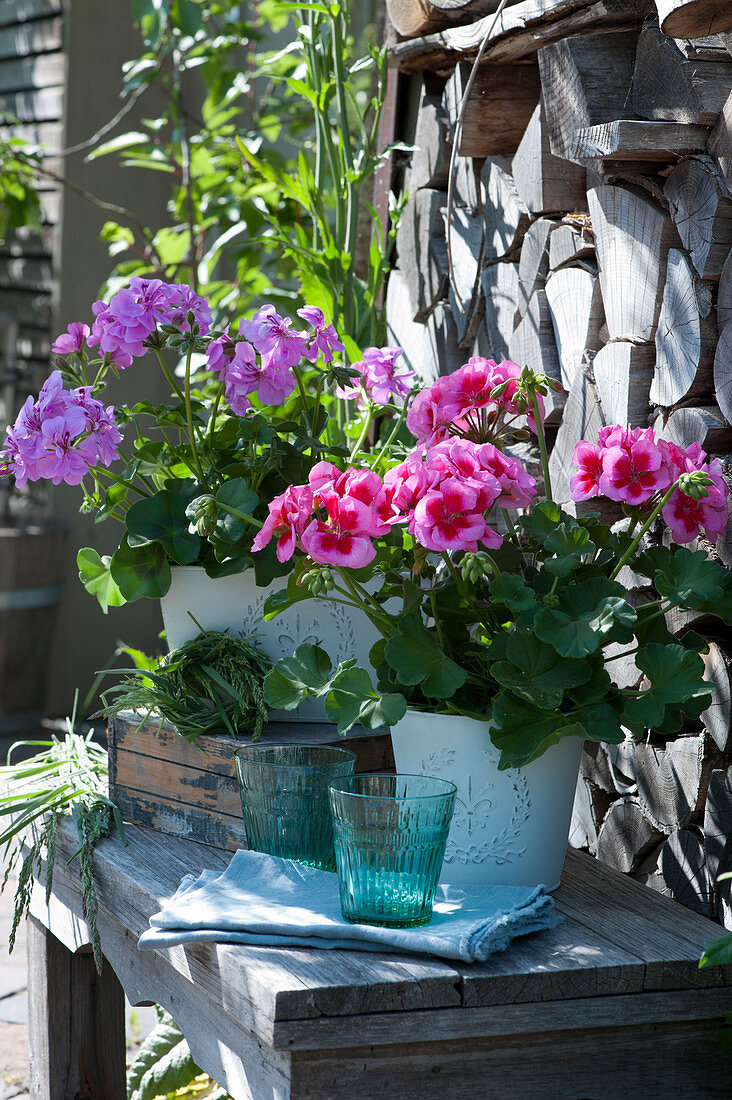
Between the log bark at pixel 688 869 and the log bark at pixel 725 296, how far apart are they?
51 centimetres

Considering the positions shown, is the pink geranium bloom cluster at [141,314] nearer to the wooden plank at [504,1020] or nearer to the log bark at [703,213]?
the log bark at [703,213]

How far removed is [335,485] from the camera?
0.94 meters

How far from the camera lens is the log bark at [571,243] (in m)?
1.28

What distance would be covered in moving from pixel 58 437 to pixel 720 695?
687 millimetres

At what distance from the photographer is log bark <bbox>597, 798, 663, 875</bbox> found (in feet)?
4.08

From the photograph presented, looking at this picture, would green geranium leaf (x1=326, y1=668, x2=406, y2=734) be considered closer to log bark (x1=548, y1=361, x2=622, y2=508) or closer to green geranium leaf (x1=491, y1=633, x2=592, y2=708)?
green geranium leaf (x1=491, y1=633, x2=592, y2=708)

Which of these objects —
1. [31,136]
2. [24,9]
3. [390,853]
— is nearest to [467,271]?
[390,853]

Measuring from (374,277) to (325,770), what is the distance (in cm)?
93

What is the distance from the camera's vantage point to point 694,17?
96 centimetres

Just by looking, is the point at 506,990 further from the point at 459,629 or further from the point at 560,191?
the point at 560,191

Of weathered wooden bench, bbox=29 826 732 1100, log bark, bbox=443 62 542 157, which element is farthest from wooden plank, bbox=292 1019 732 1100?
log bark, bbox=443 62 542 157

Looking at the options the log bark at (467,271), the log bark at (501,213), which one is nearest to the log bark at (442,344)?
the log bark at (467,271)

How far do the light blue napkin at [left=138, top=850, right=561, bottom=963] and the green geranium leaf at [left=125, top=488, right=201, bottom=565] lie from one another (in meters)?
0.35

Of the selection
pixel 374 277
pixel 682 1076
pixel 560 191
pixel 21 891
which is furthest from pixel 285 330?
pixel 682 1076
